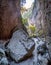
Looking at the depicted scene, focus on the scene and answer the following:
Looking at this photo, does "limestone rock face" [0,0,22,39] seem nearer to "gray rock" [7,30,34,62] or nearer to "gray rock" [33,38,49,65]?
"gray rock" [7,30,34,62]

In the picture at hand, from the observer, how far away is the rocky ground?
161 inches

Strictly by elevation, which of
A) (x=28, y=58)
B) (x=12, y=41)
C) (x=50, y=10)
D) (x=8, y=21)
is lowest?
(x=28, y=58)

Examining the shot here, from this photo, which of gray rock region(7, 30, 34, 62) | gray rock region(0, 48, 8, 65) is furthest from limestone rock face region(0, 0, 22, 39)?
gray rock region(0, 48, 8, 65)

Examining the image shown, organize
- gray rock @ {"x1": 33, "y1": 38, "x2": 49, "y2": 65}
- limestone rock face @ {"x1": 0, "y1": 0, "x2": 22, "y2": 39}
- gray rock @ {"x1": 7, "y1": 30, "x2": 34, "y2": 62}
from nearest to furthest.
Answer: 1. gray rock @ {"x1": 33, "y1": 38, "x2": 49, "y2": 65}
2. gray rock @ {"x1": 7, "y1": 30, "x2": 34, "y2": 62}
3. limestone rock face @ {"x1": 0, "y1": 0, "x2": 22, "y2": 39}

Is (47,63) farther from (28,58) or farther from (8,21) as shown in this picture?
(8,21)

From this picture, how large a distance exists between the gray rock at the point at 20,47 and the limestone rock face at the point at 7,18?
0.37m

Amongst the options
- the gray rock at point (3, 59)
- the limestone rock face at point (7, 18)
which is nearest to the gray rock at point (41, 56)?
the gray rock at point (3, 59)

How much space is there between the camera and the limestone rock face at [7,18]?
496 centimetres

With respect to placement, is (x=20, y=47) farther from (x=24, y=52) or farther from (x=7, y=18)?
(x=7, y=18)

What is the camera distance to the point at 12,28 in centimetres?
504

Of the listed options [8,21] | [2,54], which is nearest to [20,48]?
[2,54]

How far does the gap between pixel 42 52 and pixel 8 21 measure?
1.43 metres

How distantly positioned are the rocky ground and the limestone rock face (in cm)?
44

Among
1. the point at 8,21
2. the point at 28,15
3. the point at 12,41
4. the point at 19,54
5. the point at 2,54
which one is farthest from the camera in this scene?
the point at 28,15
